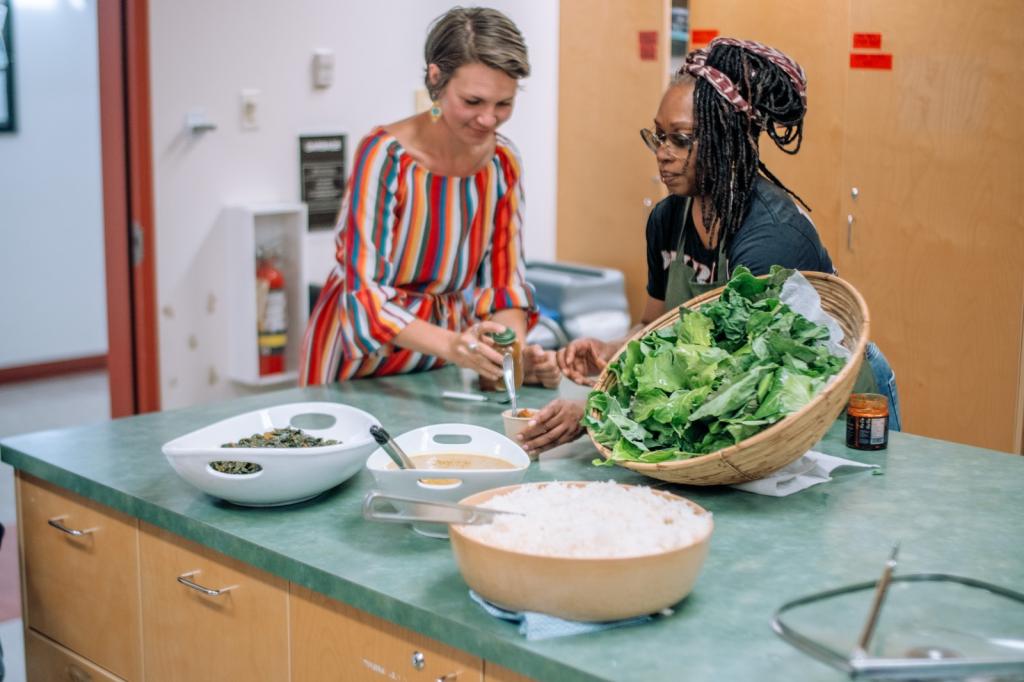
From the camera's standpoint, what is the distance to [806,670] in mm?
1304

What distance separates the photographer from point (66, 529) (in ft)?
6.85

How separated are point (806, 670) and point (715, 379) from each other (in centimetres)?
64

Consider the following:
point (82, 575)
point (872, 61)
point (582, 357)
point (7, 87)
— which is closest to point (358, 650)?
point (82, 575)

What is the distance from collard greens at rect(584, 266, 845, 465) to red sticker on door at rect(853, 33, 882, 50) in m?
2.47

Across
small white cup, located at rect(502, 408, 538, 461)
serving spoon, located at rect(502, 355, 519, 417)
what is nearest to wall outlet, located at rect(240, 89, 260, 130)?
serving spoon, located at rect(502, 355, 519, 417)

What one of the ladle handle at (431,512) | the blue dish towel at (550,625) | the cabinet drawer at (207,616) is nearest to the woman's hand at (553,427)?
the ladle handle at (431,512)

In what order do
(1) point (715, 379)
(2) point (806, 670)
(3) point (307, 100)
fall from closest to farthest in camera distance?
1. (2) point (806, 670)
2. (1) point (715, 379)
3. (3) point (307, 100)

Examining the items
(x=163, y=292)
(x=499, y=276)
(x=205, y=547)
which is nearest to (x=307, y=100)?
(x=163, y=292)

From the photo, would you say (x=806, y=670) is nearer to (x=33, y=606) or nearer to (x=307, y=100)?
(x=33, y=606)

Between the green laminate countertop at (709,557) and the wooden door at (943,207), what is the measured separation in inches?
80.2

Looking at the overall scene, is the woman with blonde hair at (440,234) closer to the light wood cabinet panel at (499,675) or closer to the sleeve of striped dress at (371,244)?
the sleeve of striped dress at (371,244)

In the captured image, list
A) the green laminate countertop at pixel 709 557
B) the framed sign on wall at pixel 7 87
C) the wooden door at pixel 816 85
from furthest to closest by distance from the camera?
the framed sign on wall at pixel 7 87 → the wooden door at pixel 816 85 → the green laminate countertop at pixel 709 557

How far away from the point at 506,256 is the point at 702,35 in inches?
88.2

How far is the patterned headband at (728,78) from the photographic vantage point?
7.14 ft
